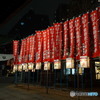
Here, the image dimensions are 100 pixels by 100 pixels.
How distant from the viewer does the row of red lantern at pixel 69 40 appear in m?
10.1

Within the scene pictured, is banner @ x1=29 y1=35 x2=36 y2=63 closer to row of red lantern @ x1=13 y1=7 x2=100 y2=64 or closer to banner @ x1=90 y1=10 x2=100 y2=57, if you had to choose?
row of red lantern @ x1=13 y1=7 x2=100 y2=64

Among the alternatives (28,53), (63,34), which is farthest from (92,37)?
(28,53)

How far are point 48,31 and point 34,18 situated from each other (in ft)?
177

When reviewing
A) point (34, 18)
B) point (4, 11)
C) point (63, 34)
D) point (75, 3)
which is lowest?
point (4, 11)

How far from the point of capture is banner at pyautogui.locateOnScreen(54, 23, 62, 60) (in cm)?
1285

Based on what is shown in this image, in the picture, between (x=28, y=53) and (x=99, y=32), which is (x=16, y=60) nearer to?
(x=28, y=53)

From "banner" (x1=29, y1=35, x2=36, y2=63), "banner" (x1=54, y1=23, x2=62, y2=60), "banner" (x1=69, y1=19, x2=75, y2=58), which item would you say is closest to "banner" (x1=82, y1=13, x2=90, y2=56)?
"banner" (x1=69, y1=19, x2=75, y2=58)

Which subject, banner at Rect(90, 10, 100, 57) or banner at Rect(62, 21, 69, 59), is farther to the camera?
banner at Rect(62, 21, 69, 59)

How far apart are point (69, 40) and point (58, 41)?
1228 millimetres

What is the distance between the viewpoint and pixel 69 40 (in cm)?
1221

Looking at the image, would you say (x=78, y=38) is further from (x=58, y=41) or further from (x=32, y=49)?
(x=32, y=49)

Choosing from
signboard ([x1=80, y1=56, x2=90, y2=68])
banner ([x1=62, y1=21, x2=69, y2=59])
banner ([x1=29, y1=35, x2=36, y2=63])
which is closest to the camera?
signboard ([x1=80, y1=56, x2=90, y2=68])

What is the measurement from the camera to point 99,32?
9.70 metres

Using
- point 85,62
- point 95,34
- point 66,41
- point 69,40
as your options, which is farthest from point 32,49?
point 95,34
